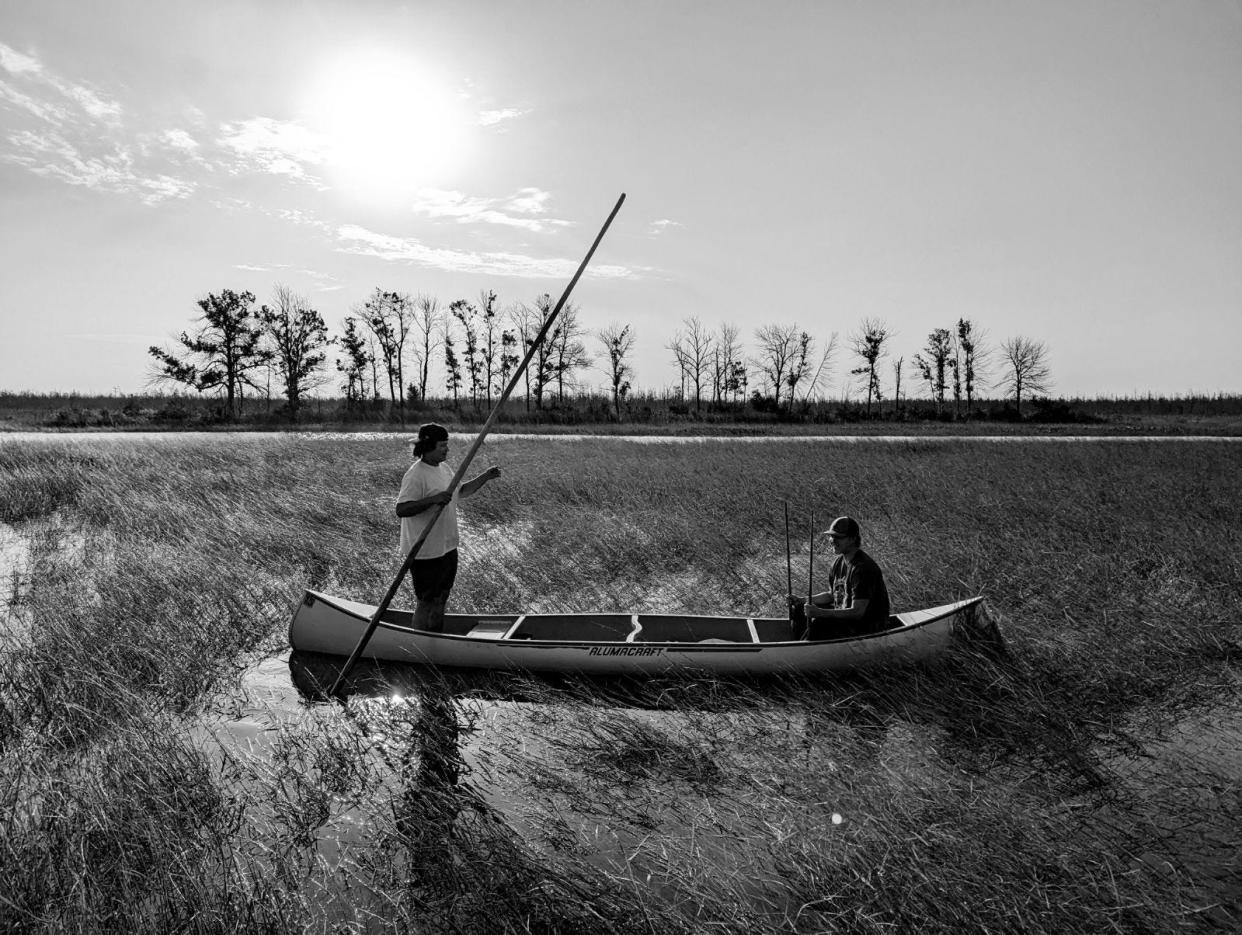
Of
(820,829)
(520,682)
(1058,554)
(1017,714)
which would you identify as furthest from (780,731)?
(1058,554)

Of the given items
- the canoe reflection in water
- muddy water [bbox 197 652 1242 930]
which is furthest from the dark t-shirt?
the canoe reflection in water

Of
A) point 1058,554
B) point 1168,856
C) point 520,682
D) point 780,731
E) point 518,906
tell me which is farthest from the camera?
point 1058,554

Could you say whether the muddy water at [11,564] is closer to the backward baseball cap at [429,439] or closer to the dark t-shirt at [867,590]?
the backward baseball cap at [429,439]

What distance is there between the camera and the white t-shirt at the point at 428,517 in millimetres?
6496

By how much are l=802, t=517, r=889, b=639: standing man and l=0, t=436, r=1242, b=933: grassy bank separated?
0.50 metres

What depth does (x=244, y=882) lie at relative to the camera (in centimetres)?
359

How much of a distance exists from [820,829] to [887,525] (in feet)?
31.4

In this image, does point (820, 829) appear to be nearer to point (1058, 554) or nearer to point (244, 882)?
point (244, 882)

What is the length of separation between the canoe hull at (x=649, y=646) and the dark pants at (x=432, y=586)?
26cm

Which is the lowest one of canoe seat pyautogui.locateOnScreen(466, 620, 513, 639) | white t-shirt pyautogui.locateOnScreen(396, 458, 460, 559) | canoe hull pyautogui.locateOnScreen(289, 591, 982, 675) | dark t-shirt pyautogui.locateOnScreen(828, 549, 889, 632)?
canoe seat pyautogui.locateOnScreen(466, 620, 513, 639)

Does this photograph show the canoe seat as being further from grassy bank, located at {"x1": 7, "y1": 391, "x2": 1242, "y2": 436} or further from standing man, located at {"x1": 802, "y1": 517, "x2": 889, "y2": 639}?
grassy bank, located at {"x1": 7, "y1": 391, "x2": 1242, "y2": 436}

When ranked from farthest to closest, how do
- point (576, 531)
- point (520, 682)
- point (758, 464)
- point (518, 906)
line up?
point (758, 464) → point (576, 531) → point (520, 682) → point (518, 906)

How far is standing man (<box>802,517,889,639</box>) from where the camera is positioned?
253 inches

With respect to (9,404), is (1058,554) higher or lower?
lower
